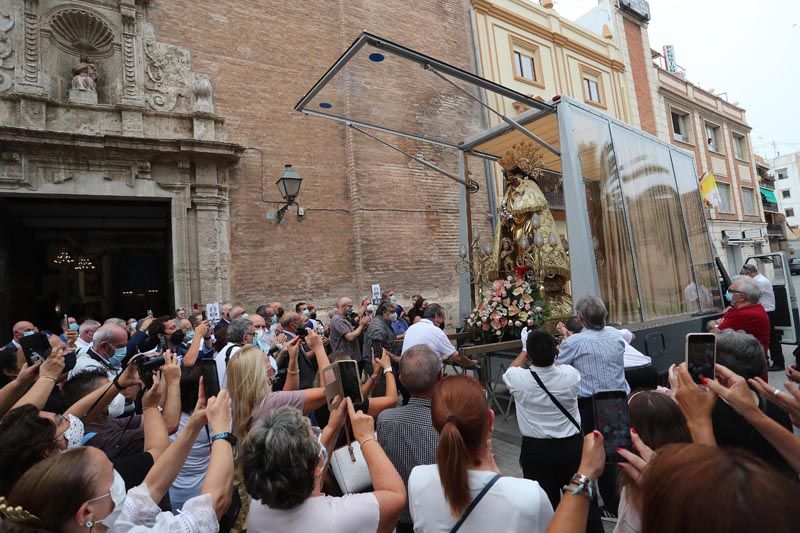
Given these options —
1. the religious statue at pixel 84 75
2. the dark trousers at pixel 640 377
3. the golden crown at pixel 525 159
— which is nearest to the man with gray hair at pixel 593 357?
the dark trousers at pixel 640 377

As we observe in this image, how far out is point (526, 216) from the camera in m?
7.40

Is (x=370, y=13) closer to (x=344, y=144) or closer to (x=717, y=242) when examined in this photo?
(x=344, y=144)

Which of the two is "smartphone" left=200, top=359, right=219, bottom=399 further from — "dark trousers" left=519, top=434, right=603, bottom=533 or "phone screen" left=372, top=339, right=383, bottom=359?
"phone screen" left=372, top=339, right=383, bottom=359

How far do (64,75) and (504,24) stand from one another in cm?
1324

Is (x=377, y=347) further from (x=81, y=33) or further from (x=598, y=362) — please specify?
(x=81, y=33)

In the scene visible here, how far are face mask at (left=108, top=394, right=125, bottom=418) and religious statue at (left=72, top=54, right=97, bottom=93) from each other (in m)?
8.97

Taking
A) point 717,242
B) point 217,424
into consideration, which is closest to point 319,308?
point 217,424

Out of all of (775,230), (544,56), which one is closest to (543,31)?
(544,56)

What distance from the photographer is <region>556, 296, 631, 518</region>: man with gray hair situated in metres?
3.28

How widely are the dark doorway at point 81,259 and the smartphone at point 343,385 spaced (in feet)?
30.6

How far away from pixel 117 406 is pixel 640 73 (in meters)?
24.1

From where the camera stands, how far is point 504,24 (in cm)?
1600

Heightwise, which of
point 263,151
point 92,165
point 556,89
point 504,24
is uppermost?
point 504,24

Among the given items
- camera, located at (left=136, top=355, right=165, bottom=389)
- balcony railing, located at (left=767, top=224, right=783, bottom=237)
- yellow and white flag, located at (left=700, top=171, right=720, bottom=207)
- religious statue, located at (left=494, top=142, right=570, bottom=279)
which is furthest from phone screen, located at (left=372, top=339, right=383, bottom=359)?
balcony railing, located at (left=767, top=224, right=783, bottom=237)
